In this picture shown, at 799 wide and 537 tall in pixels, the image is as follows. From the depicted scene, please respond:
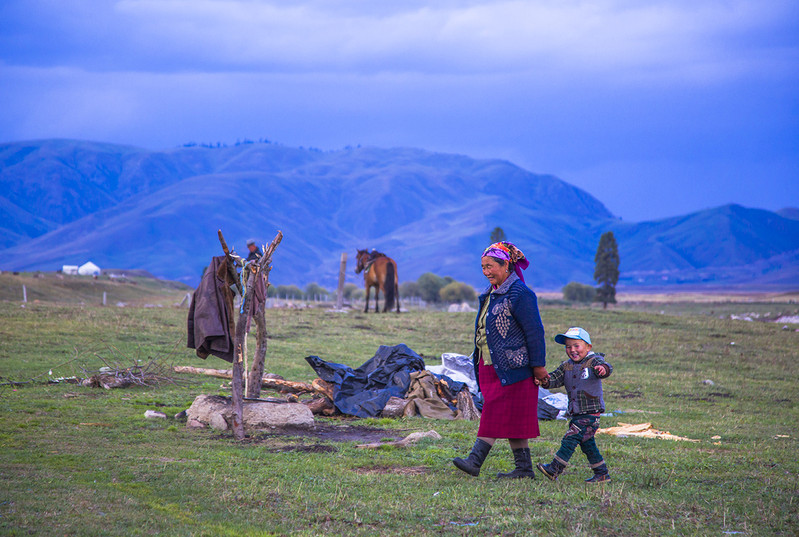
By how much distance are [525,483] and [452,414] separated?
196 inches

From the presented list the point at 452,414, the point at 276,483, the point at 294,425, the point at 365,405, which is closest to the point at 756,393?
the point at 452,414

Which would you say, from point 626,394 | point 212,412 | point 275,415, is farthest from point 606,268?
point 212,412

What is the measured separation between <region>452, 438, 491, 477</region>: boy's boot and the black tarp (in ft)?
15.3

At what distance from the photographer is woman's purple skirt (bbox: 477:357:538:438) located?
7.41 m

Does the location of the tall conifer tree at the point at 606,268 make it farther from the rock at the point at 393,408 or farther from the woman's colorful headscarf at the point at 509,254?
the woman's colorful headscarf at the point at 509,254

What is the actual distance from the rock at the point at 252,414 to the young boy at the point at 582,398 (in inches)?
166

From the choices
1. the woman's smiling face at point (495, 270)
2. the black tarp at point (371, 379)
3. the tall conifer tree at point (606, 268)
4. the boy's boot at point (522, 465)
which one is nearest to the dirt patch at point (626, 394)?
the black tarp at point (371, 379)

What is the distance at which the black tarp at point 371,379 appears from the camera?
1236 cm

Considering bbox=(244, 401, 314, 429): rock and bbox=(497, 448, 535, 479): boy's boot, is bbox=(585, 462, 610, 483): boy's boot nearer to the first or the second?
bbox=(497, 448, 535, 479): boy's boot

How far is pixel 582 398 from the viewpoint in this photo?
7.44m

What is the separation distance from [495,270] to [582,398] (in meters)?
1.53

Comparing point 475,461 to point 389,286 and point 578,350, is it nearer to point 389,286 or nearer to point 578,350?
point 578,350

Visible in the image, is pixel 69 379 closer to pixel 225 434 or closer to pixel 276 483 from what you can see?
pixel 225 434

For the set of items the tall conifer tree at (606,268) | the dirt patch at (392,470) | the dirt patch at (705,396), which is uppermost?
the tall conifer tree at (606,268)
